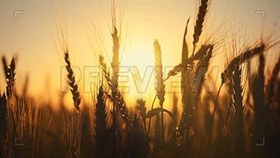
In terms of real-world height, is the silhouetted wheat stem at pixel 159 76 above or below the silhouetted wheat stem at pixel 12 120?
above

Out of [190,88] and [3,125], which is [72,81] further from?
[190,88]

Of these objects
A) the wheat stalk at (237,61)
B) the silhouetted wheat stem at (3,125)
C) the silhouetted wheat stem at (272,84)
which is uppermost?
the wheat stalk at (237,61)

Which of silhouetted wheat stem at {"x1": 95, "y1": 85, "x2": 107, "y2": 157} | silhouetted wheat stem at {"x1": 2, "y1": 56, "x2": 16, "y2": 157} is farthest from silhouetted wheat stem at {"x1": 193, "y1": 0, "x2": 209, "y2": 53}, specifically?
silhouetted wheat stem at {"x1": 2, "y1": 56, "x2": 16, "y2": 157}

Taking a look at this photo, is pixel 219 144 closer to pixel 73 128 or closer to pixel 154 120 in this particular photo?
pixel 154 120

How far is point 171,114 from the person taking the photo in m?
1.12

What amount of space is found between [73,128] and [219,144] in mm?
379

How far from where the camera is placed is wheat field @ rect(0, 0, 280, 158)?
1035 mm

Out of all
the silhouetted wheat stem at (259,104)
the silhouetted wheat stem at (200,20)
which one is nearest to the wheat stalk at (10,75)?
the silhouetted wheat stem at (200,20)

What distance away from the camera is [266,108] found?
3.83 ft

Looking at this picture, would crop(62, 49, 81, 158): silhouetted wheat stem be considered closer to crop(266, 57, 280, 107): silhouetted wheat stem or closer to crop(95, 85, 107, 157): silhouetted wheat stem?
crop(95, 85, 107, 157): silhouetted wheat stem

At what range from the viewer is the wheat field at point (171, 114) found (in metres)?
1.04

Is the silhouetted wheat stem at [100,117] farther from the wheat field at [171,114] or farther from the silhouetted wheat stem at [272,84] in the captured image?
the silhouetted wheat stem at [272,84]

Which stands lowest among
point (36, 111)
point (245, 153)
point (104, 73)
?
point (245, 153)

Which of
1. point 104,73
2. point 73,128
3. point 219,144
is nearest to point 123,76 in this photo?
point 104,73
